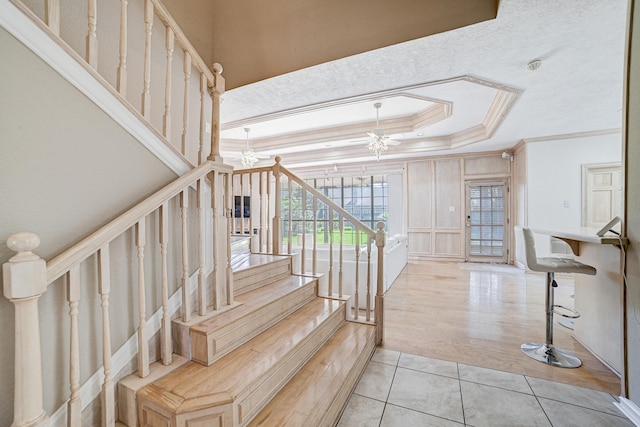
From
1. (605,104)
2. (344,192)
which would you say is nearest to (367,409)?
(605,104)

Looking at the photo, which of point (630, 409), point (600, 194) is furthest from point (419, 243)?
point (630, 409)

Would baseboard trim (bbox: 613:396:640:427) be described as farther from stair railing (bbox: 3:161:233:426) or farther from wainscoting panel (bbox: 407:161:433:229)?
wainscoting panel (bbox: 407:161:433:229)

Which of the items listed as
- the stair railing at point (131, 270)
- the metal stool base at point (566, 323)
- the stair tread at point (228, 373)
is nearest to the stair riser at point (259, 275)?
the stair railing at point (131, 270)

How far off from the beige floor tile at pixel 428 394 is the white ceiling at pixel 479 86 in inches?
107

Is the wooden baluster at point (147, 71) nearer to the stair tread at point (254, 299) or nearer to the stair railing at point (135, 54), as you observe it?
the stair railing at point (135, 54)

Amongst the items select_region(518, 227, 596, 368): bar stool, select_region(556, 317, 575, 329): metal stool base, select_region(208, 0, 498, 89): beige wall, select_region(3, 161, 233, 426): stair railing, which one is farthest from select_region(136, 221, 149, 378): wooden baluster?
select_region(556, 317, 575, 329): metal stool base

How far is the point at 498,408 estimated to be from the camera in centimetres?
168

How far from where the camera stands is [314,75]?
2859mm

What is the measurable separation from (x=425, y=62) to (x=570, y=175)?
4.51 m

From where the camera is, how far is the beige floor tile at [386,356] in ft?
7.22

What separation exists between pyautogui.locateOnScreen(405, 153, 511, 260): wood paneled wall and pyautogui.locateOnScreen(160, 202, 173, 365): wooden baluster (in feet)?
20.9

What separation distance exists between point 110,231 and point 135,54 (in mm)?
1294

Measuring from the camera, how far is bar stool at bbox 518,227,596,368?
2111 mm

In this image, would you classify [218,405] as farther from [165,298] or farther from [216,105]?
[216,105]
